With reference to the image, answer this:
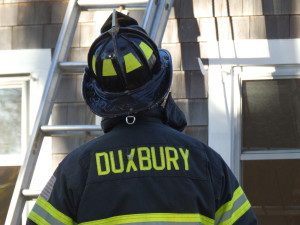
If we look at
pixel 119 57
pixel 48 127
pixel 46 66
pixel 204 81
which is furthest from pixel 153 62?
pixel 46 66

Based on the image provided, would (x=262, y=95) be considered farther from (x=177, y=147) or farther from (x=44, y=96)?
(x=177, y=147)

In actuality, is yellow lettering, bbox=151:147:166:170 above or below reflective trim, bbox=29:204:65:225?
above

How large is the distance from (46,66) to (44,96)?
0.75 meters

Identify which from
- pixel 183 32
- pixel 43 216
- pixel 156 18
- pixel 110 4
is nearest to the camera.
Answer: pixel 43 216

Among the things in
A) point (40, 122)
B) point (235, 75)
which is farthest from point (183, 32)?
point (40, 122)

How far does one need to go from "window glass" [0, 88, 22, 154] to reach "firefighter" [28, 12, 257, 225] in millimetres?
2549

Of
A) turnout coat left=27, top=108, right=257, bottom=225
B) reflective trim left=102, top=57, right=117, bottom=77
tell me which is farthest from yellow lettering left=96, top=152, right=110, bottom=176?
reflective trim left=102, top=57, right=117, bottom=77

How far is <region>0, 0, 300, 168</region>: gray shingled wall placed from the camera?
14.4ft

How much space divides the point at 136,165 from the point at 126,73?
0.27 metres

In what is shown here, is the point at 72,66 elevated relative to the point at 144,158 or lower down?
elevated

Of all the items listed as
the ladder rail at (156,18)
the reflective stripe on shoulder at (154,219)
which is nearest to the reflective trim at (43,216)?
the reflective stripe on shoulder at (154,219)

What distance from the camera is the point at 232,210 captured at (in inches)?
82.7

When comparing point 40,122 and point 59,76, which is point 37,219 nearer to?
point 40,122

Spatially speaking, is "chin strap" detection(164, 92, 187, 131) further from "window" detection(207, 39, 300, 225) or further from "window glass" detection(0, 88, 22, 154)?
"window glass" detection(0, 88, 22, 154)
